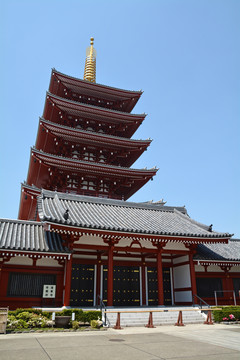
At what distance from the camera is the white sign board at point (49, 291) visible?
16.1 metres

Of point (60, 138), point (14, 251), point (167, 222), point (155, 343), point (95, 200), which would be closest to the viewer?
point (155, 343)

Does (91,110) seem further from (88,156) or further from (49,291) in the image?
(49,291)

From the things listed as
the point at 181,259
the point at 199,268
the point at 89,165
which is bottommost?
the point at 199,268

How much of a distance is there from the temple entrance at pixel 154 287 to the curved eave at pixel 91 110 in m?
16.3

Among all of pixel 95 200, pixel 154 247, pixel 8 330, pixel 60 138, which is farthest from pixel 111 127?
pixel 8 330

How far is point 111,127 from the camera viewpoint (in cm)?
3070

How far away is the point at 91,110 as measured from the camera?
28.1 m

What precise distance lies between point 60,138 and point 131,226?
1323 centimetres

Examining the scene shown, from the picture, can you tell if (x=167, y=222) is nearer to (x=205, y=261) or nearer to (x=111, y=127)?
(x=205, y=261)

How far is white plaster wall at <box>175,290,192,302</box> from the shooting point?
18731 mm

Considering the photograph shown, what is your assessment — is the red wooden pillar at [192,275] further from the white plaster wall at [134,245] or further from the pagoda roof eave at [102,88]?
the pagoda roof eave at [102,88]

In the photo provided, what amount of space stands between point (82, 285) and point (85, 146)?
14373 millimetres

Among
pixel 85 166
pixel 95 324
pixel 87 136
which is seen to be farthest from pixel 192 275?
pixel 87 136

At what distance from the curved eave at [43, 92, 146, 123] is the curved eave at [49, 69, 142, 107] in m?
2.95
